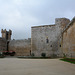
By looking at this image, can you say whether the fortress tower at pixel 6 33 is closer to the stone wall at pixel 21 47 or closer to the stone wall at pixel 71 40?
the stone wall at pixel 21 47

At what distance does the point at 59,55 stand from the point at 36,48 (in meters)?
5.10

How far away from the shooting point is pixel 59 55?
2267 centimetres

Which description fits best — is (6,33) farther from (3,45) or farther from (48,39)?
(48,39)

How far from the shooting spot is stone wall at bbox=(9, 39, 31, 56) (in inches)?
1130

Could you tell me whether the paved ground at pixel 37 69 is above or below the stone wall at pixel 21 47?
below

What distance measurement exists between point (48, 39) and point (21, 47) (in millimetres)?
8423

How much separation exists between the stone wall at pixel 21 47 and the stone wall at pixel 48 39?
3828 millimetres

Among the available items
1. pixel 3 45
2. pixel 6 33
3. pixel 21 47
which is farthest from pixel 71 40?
pixel 6 33

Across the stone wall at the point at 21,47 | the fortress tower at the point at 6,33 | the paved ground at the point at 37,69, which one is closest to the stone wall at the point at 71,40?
the paved ground at the point at 37,69

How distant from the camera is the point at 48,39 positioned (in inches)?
950

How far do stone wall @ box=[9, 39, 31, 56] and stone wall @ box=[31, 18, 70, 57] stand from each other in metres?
3.83

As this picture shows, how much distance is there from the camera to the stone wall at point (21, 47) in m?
28.7

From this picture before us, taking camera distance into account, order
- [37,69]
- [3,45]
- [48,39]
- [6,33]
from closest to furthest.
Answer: [37,69]
[48,39]
[3,45]
[6,33]

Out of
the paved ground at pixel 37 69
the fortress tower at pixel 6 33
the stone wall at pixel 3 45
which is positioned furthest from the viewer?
the fortress tower at pixel 6 33
